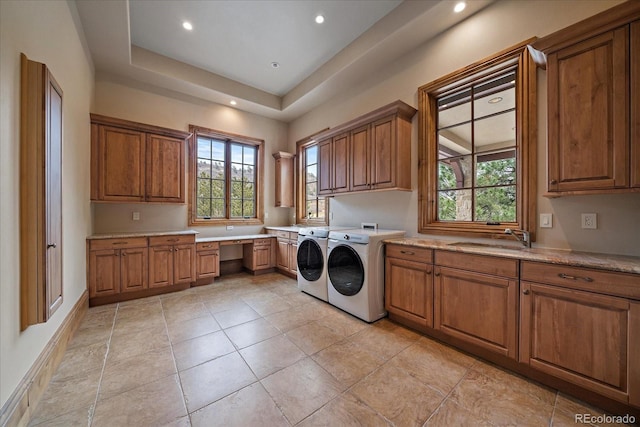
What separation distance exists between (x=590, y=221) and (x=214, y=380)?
3071mm

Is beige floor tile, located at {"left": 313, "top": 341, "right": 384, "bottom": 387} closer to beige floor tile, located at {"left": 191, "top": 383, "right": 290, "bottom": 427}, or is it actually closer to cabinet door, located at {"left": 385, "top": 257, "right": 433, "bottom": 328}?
beige floor tile, located at {"left": 191, "top": 383, "right": 290, "bottom": 427}

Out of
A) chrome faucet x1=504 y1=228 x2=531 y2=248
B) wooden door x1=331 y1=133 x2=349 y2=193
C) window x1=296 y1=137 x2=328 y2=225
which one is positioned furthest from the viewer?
window x1=296 y1=137 x2=328 y2=225

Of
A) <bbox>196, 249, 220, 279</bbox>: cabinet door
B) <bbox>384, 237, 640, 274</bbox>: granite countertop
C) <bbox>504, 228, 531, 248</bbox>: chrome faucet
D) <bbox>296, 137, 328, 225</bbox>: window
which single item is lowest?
<bbox>196, 249, 220, 279</bbox>: cabinet door

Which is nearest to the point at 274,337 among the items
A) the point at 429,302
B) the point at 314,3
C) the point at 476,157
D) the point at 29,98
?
the point at 429,302

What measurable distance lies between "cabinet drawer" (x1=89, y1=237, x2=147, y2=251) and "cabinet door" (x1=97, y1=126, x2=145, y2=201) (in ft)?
1.95

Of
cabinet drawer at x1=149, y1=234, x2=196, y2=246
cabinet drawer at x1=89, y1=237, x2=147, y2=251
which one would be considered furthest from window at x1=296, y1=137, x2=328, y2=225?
cabinet drawer at x1=89, y1=237, x2=147, y2=251

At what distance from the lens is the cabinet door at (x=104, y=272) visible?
305cm

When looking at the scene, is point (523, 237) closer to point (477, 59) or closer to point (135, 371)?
point (477, 59)

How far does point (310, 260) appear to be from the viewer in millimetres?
3547

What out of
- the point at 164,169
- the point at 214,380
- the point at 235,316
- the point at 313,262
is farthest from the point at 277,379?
the point at 164,169

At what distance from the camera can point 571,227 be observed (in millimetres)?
Result: 1992

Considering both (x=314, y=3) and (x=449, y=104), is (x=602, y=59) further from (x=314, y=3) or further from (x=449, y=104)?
(x=314, y=3)

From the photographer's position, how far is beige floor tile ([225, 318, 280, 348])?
2.30m

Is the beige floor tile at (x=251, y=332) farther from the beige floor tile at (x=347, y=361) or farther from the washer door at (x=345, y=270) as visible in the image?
the washer door at (x=345, y=270)
